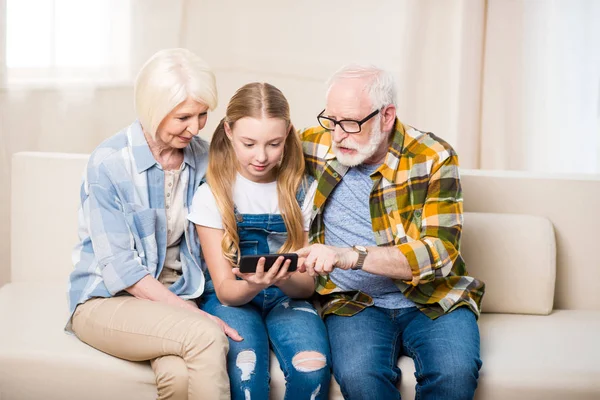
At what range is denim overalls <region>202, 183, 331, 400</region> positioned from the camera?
2.07m

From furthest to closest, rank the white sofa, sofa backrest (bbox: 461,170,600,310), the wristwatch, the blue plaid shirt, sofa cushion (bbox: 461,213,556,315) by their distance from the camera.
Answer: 1. sofa backrest (bbox: 461,170,600,310)
2. sofa cushion (bbox: 461,213,556,315)
3. the white sofa
4. the blue plaid shirt
5. the wristwatch

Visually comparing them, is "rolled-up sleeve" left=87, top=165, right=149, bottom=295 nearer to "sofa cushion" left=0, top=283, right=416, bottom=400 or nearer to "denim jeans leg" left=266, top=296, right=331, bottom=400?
"sofa cushion" left=0, top=283, right=416, bottom=400

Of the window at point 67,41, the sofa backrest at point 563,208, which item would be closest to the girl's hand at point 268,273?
the sofa backrest at point 563,208

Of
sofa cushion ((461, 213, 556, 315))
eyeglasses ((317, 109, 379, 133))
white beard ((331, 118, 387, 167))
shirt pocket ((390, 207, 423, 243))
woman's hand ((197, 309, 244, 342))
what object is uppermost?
eyeglasses ((317, 109, 379, 133))

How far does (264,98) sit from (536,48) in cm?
213

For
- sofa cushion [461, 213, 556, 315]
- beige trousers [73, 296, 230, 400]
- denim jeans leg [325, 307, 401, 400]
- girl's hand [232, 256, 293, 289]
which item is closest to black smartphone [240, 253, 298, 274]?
Result: girl's hand [232, 256, 293, 289]

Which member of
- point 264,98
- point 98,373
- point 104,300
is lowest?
point 98,373

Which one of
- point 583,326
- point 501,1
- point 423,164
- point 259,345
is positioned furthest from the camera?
point 501,1

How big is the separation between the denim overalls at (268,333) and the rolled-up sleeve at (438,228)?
12.7 inches

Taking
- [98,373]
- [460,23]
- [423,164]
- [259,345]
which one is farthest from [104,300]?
[460,23]

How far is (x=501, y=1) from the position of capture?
3.90 meters

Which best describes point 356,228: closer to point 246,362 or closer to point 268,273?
point 268,273

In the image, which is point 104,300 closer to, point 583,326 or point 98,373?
point 98,373

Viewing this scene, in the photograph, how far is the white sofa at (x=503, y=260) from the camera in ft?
7.72
